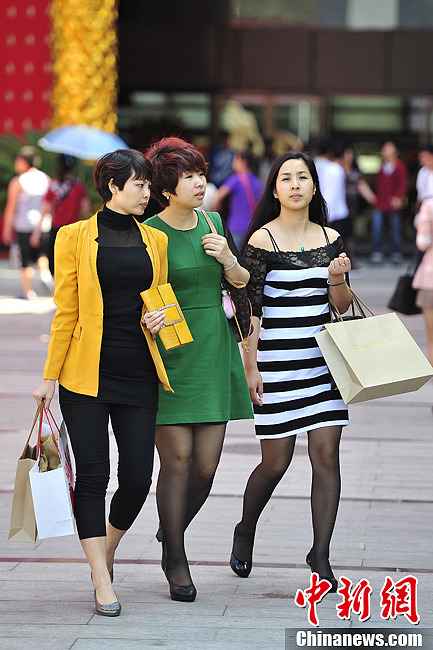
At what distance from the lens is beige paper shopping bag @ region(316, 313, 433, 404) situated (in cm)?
486

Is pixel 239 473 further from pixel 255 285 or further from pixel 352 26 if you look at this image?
pixel 352 26

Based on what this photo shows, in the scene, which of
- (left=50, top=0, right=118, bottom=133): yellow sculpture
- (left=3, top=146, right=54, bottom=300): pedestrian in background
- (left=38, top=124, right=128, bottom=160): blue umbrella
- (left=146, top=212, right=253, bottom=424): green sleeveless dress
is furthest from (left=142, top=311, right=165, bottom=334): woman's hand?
(left=50, top=0, right=118, bottom=133): yellow sculpture

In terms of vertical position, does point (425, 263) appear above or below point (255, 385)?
below

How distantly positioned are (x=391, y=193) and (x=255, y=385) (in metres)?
17.3

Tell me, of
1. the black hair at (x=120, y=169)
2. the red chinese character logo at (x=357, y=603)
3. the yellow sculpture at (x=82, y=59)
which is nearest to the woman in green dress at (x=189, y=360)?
the black hair at (x=120, y=169)

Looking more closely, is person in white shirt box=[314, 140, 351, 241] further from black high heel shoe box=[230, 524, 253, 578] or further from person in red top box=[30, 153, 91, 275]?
black high heel shoe box=[230, 524, 253, 578]

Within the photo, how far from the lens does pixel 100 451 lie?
4.62 meters

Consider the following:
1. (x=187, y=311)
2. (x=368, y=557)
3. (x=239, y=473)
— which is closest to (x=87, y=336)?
(x=187, y=311)

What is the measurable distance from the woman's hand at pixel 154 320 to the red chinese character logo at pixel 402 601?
49.2 inches

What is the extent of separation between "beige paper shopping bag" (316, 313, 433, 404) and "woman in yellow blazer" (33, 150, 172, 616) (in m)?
0.70

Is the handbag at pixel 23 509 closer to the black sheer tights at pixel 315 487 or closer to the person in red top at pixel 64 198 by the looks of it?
the black sheer tights at pixel 315 487

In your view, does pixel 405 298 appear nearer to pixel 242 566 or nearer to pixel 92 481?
pixel 242 566

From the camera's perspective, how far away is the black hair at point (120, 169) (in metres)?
4.64

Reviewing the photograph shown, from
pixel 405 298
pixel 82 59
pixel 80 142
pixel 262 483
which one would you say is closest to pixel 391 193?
pixel 82 59
